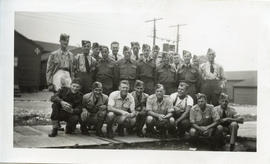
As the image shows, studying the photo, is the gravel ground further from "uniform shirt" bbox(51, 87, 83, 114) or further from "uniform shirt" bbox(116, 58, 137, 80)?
"uniform shirt" bbox(116, 58, 137, 80)

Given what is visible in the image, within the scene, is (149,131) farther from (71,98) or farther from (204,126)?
(71,98)

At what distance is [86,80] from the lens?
1.26 metres

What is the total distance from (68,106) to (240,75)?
2.07ft

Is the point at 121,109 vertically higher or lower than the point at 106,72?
lower

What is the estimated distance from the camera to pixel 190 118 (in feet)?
4.12

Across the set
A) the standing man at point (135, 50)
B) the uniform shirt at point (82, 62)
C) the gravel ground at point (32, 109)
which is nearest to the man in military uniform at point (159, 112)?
the standing man at point (135, 50)

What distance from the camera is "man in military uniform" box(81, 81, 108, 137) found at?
1262 millimetres

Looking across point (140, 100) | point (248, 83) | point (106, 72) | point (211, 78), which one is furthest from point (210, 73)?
point (106, 72)

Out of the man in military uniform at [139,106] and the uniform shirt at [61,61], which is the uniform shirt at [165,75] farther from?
the uniform shirt at [61,61]

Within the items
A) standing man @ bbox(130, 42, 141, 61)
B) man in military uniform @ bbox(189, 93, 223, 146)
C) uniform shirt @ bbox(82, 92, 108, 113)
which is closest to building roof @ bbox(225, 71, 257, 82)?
man in military uniform @ bbox(189, 93, 223, 146)

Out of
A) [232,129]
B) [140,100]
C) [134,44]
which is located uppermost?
[134,44]

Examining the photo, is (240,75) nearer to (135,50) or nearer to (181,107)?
(181,107)

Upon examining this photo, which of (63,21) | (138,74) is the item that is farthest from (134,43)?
(63,21)

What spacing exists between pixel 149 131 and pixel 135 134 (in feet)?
0.17
